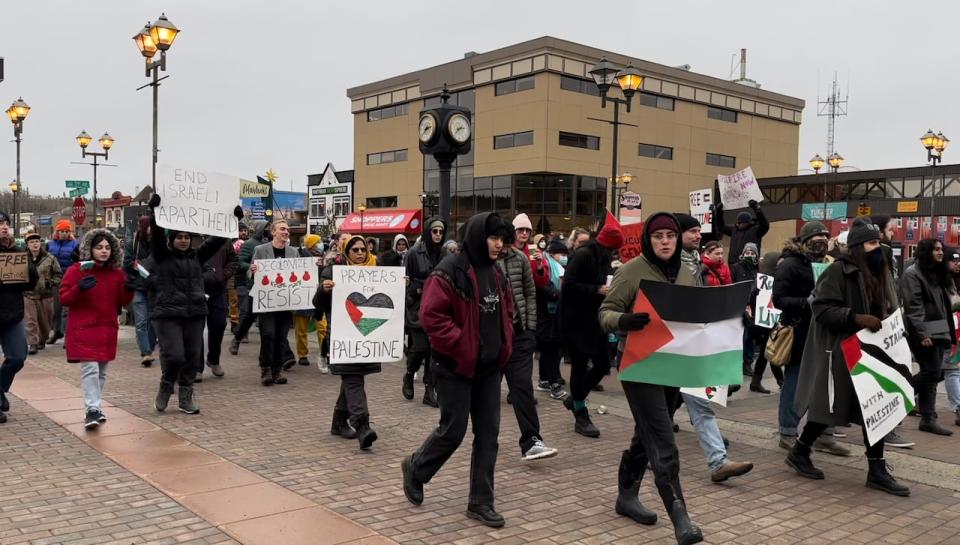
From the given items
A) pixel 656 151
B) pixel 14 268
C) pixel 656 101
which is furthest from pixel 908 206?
pixel 14 268

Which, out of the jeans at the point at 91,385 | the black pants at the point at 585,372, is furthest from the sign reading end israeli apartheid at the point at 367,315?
the jeans at the point at 91,385

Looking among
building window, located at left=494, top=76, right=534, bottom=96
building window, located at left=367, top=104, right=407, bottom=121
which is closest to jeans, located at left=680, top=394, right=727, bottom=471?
building window, located at left=494, top=76, right=534, bottom=96

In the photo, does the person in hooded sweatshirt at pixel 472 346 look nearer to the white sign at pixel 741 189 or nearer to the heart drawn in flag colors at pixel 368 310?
the heart drawn in flag colors at pixel 368 310

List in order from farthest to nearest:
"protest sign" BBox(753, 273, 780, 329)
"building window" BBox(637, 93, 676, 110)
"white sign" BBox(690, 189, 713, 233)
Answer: "building window" BBox(637, 93, 676, 110) < "white sign" BBox(690, 189, 713, 233) < "protest sign" BBox(753, 273, 780, 329)

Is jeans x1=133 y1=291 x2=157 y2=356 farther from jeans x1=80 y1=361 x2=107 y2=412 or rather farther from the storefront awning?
the storefront awning

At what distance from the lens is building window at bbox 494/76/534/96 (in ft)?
150

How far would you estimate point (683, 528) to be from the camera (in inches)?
169

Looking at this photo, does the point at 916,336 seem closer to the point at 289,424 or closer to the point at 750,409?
the point at 750,409

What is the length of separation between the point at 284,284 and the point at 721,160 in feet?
162

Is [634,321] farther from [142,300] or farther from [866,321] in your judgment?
[142,300]

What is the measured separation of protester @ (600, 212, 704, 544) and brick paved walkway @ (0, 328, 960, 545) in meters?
0.27

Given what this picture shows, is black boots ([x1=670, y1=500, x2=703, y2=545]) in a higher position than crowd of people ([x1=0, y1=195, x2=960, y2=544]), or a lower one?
lower

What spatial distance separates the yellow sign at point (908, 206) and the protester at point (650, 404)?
39494mm

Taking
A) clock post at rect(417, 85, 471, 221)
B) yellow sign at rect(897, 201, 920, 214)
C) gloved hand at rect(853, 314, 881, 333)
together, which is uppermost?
yellow sign at rect(897, 201, 920, 214)
